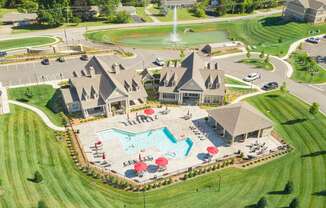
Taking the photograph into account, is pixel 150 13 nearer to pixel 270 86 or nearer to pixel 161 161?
pixel 270 86

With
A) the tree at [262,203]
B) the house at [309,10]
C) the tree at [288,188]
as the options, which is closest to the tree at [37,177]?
the tree at [262,203]

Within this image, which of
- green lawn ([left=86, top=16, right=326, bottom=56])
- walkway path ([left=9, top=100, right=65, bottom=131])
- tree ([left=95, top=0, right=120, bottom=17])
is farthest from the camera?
tree ([left=95, top=0, right=120, bottom=17])

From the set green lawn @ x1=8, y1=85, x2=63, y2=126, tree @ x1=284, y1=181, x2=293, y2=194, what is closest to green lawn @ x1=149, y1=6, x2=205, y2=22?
green lawn @ x1=8, y1=85, x2=63, y2=126

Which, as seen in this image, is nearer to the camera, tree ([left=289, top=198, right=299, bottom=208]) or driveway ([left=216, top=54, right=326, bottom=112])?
tree ([left=289, top=198, right=299, bottom=208])

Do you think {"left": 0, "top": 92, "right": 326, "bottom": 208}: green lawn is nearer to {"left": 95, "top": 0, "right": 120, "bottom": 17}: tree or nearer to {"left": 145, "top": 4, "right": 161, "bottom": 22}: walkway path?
{"left": 95, "top": 0, "right": 120, "bottom": 17}: tree

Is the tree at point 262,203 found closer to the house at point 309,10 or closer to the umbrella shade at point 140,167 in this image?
the umbrella shade at point 140,167

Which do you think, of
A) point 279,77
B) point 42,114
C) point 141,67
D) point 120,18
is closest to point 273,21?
point 279,77

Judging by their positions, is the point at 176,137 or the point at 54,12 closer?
the point at 176,137
